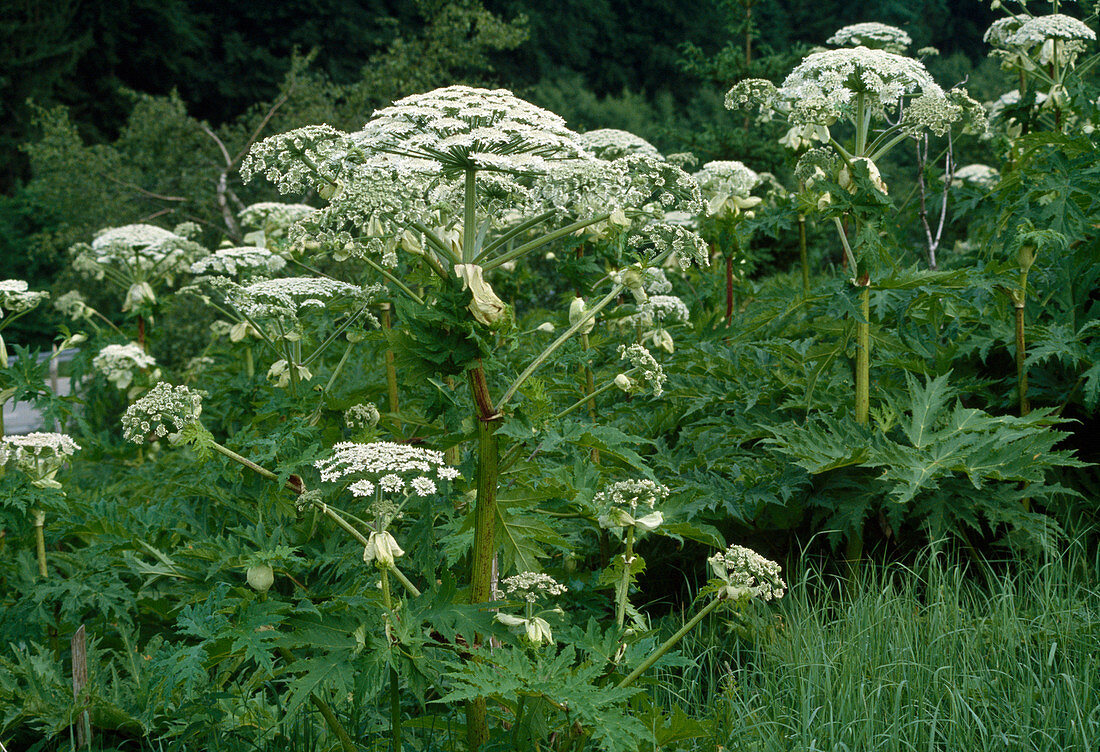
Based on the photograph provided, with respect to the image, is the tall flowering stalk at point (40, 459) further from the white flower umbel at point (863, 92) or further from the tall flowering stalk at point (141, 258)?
the white flower umbel at point (863, 92)

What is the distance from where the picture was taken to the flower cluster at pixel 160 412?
2301 mm

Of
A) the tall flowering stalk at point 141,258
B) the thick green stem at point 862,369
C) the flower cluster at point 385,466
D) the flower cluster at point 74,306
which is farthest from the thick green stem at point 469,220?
the flower cluster at point 74,306

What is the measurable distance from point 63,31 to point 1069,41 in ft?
96.1

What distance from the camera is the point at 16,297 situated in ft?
12.3

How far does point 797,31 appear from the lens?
1188 inches

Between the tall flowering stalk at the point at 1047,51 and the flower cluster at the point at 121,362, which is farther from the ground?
the tall flowering stalk at the point at 1047,51

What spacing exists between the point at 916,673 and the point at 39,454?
2.98 metres

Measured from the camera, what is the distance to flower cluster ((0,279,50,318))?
3662 millimetres

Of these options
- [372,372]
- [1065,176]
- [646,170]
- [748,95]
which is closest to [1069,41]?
[1065,176]

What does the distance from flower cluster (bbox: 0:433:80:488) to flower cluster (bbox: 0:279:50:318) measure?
768 mm

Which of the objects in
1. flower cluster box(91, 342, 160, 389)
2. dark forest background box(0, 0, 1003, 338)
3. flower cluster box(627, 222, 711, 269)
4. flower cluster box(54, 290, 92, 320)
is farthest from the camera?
dark forest background box(0, 0, 1003, 338)

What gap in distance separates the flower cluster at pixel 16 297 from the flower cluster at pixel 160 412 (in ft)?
5.57

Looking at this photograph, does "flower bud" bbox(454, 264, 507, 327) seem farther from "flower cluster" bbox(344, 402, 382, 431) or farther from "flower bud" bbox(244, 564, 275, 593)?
"flower cluster" bbox(344, 402, 382, 431)

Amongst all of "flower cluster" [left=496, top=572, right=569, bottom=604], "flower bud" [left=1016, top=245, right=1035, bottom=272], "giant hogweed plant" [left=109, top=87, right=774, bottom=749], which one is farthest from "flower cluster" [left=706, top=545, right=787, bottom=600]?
"flower bud" [left=1016, top=245, right=1035, bottom=272]
